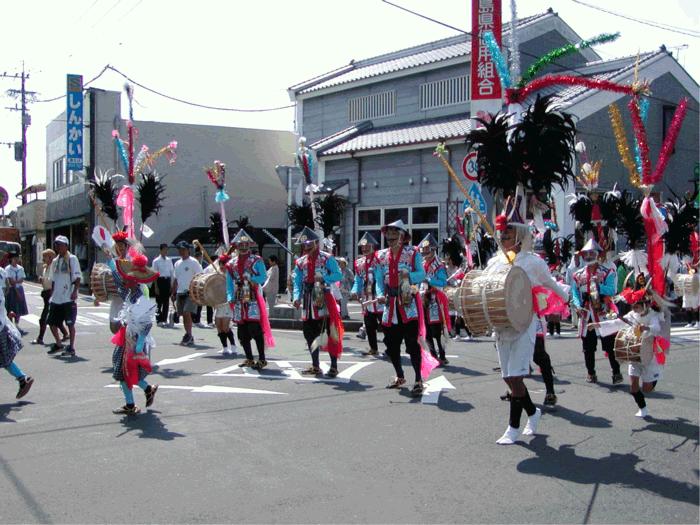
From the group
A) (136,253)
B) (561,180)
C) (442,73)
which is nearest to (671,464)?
(561,180)

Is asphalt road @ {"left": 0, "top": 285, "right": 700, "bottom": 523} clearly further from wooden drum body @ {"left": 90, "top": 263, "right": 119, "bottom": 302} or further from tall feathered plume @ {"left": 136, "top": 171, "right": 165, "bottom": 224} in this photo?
tall feathered plume @ {"left": 136, "top": 171, "right": 165, "bottom": 224}

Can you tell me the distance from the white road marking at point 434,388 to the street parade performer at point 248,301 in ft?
7.90

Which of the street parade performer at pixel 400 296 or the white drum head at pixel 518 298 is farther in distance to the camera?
the street parade performer at pixel 400 296

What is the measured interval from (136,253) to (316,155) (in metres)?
16.0

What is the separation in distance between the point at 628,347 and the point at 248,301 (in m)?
4.98

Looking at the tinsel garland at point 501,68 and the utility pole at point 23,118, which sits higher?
the utility pole at point 23,118

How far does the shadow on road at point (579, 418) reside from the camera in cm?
616

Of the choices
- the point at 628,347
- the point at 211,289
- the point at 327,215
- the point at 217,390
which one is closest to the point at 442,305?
the point at 211,289

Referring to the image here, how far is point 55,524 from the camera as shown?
12.6ft

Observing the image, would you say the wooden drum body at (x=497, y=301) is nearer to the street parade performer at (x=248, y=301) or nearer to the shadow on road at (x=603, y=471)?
the shadow on road at (x=603, y=471)

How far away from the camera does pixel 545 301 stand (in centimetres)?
581

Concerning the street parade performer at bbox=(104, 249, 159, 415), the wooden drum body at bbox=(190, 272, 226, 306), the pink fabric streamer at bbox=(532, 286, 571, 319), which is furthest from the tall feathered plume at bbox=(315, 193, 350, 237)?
the pink fabric streamer at bbox=(532, 286, 571, 319)

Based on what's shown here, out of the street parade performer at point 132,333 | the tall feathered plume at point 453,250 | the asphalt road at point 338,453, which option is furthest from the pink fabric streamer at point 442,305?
the street parade performer at point 132,333

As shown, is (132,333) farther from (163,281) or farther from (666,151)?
(163,281)
